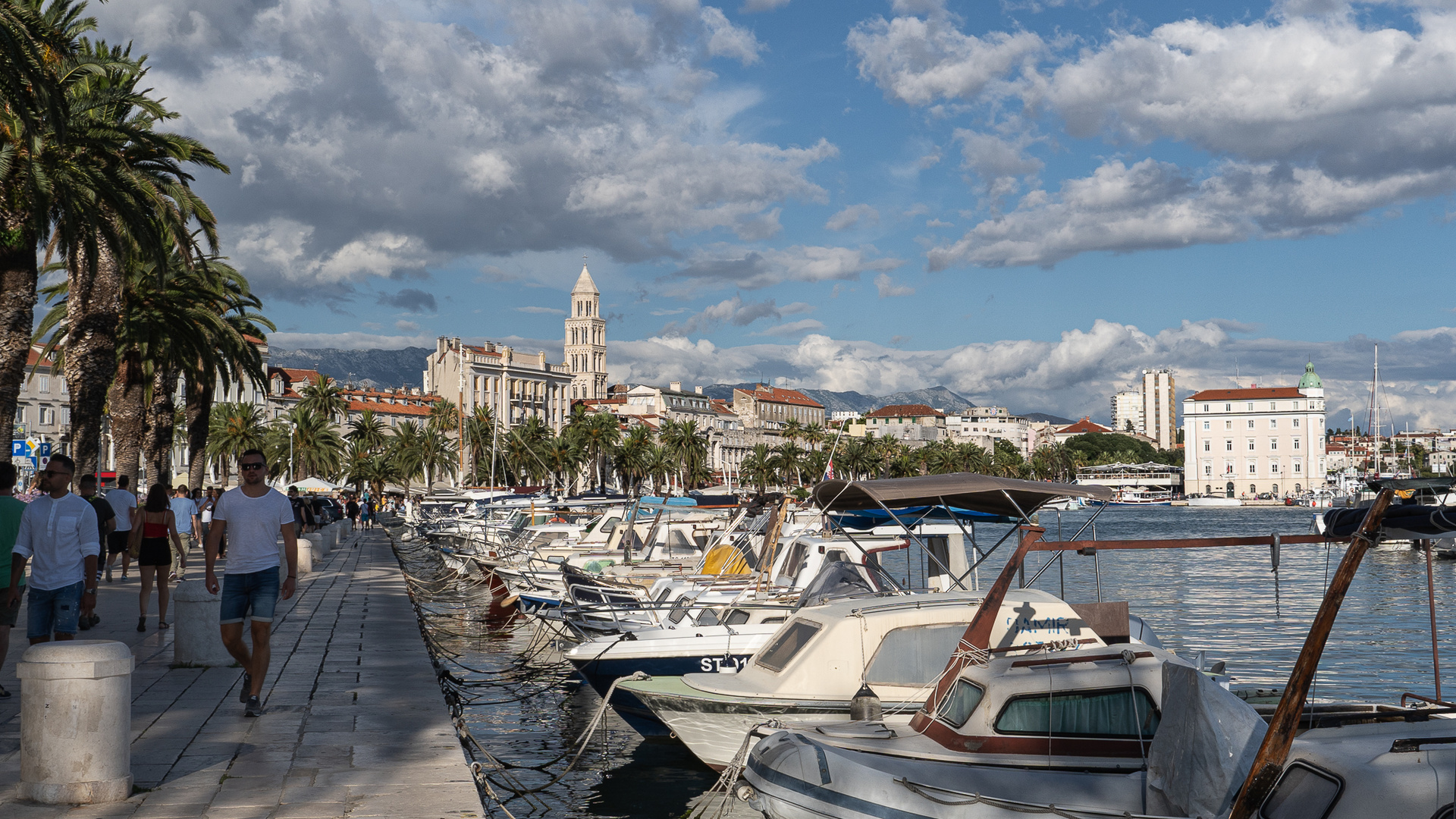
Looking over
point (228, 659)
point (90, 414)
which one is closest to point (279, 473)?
point (90, 414)

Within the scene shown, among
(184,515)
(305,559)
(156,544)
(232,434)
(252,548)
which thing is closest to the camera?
(252,548)

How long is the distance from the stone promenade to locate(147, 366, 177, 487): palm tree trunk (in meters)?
24.0

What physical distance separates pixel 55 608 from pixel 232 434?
279 ft

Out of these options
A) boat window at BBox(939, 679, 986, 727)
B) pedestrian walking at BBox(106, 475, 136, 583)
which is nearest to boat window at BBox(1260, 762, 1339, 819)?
boat window at BBox(939, 679, 986, 727)

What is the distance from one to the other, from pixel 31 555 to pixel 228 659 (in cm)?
311

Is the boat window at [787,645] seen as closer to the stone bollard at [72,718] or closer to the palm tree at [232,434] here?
the stone bollard at [72,718]

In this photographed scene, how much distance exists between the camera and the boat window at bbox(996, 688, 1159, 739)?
9305 mm

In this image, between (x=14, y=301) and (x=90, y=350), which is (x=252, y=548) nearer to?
(x=14, y=301)

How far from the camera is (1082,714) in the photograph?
9383 mm

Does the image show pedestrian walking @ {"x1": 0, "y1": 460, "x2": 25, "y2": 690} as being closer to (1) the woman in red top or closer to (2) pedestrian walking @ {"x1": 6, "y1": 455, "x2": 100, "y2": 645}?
(2) pedestrian walking @ {"x1": 6, "y1": 455, "x2": 100, "y2": 645}

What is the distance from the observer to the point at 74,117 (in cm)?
2342

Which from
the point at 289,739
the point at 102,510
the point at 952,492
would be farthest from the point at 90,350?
the point at 952,492

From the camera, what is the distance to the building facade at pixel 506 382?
16838 centimetres

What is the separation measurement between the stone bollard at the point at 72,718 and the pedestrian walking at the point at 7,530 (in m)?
3.46
